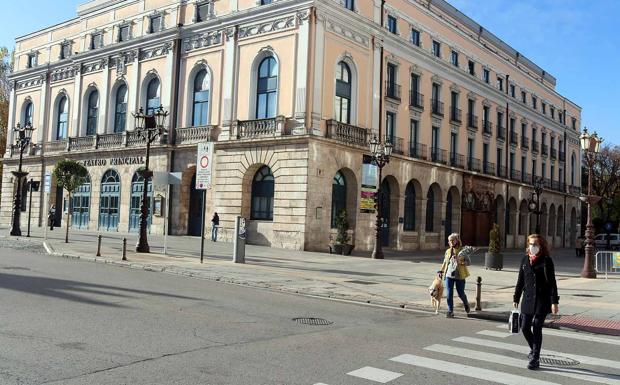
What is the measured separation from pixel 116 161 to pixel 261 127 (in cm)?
1372

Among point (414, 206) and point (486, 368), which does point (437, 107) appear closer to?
point (414, 206)

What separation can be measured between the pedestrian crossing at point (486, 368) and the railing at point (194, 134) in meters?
26.0

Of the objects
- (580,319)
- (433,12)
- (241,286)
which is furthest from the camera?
(433,12)

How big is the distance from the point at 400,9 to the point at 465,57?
10.1 meters

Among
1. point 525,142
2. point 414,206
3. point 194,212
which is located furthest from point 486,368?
point 525,142

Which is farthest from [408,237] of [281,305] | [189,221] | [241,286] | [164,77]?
[281,305]

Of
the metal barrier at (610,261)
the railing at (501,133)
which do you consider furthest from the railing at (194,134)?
the railing at (501,133)

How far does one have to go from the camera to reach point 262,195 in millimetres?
30203

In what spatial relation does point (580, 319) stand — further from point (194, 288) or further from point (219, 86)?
point (219, 86)

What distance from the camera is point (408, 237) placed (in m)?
35.2

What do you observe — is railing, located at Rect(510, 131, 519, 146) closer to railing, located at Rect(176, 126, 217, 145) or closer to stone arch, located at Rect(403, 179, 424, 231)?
stone arch, located at Rect(403, 179, 424, 231)

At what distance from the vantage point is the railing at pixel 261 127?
28.7 meters

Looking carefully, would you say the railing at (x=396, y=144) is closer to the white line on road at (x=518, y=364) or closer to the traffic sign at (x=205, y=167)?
the traffic sign at (x=205, y=167)

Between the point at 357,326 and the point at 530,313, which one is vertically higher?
the point at 530,313
